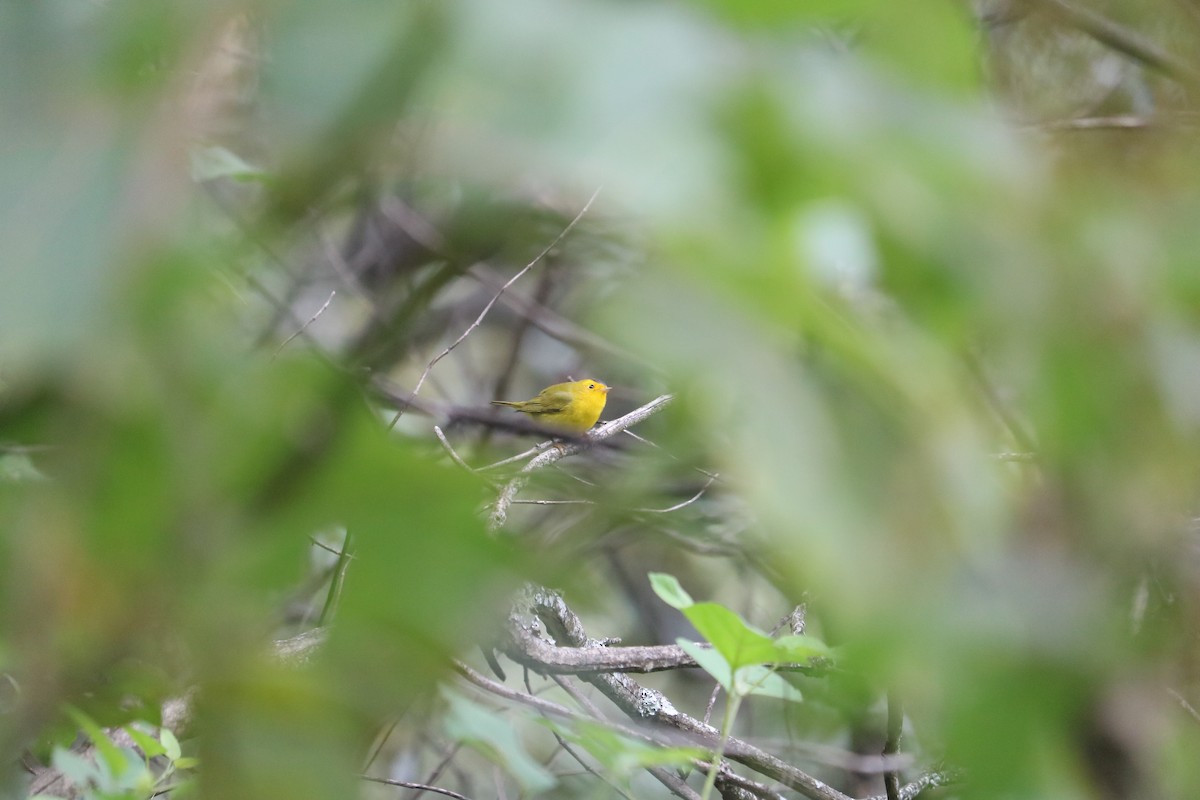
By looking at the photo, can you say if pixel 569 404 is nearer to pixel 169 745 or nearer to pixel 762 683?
pixel 169 745

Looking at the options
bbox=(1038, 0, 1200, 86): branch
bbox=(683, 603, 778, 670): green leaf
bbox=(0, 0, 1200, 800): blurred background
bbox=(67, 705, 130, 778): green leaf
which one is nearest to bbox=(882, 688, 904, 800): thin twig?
bbox=(683, 603, 778, 670): green leaf

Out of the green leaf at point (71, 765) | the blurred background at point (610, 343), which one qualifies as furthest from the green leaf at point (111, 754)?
the blurred background at point (610, 343)

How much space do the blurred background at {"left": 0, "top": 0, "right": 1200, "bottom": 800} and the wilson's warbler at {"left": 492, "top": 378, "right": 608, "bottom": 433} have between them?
15.7ft

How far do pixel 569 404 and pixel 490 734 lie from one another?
448 cm

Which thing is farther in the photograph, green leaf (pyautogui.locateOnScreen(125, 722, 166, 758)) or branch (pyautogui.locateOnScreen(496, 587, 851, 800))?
branch (pyautogui.locateOnScreen(496, 587, 851, 800))

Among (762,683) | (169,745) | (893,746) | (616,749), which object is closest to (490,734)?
(616,749)

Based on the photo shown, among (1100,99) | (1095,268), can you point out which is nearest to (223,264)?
(1095,268)

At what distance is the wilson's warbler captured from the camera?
5.22m

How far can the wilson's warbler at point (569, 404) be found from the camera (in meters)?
5.22

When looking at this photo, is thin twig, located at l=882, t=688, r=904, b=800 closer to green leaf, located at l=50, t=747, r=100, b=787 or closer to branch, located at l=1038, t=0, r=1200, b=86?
green leaf, located at l=50, t=747, r=100, b=787

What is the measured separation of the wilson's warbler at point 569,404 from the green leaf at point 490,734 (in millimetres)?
4350

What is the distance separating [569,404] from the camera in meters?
5.23

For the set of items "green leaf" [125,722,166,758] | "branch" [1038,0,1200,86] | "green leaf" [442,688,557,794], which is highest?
"branch" [1038,0,1200,86]

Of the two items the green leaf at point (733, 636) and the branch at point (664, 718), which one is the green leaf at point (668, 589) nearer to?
the green leaf at point (733, 636)
